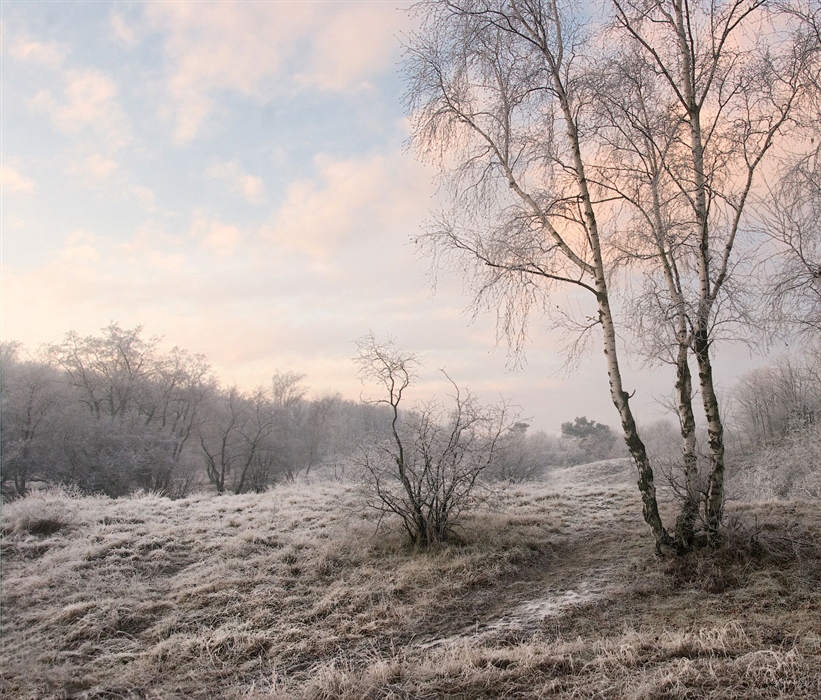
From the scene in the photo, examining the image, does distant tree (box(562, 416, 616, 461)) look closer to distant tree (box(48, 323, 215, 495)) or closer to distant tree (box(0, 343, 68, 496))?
distant tree (box(48, 323, 215, 495))

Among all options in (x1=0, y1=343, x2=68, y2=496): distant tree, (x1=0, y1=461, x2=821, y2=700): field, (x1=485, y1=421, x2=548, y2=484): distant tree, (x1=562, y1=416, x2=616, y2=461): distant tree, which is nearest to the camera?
(x1=0, y1=461, x2=821, y2=700): field

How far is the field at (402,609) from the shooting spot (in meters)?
3.79

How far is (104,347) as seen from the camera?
3322 centimetres

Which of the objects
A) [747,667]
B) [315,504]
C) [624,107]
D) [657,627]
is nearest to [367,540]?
[315,504]

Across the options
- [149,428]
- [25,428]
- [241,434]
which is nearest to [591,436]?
[241,434]

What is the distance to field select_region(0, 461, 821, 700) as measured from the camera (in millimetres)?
3791

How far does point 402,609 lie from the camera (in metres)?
5.71

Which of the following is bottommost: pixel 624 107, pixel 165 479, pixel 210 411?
pixel 165 479

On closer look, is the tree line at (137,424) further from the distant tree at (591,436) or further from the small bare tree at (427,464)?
the distant tree at (591,436)

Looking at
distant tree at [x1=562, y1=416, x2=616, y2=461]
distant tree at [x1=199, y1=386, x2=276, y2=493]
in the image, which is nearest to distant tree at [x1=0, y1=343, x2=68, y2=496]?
distant tree at [x1=199, y1=386, x2=276, y2=493]

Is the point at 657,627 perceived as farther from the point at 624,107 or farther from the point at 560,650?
the point at 624,107

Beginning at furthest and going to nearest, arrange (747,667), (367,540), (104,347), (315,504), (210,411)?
(210,411) < (104,347) < (315,504) < (367,540) < (747,667)

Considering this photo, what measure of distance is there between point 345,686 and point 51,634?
13.3ft

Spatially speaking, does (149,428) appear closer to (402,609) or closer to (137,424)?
(137,424)
